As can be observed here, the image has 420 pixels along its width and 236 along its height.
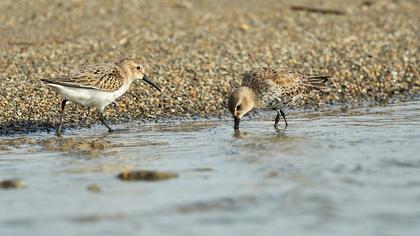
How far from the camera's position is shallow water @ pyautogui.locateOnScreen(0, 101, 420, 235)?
8289mm

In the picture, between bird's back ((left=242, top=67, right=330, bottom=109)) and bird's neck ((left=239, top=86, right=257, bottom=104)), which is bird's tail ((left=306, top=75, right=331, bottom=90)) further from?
bird's neck ((left=239, top=86, right=257, bottom=104))

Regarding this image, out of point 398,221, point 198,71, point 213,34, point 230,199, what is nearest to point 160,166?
point 230,199

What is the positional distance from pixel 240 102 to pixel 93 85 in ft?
7.39

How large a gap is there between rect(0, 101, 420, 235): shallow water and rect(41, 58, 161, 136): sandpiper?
1.65ft

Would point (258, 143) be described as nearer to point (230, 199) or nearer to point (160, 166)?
point (160, 166)

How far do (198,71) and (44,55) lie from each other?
3.25 metres

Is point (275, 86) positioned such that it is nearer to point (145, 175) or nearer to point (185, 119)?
point (185, 119)

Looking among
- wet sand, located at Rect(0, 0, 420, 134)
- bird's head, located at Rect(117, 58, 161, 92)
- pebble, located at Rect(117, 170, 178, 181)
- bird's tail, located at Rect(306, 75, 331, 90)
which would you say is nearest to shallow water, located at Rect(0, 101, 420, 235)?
pebble, located at Rect(117, 170, 178, 181)

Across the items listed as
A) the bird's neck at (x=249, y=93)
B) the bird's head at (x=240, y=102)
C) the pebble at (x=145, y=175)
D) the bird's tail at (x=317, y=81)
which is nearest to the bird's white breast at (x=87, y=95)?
the bird's head at (x=240, y=102)

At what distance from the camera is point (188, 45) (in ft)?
61.6

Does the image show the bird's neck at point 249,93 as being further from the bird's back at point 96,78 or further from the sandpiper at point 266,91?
the bird's back at point 96,78

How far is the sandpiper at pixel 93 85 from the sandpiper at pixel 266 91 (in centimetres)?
186

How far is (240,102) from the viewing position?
13.2 m

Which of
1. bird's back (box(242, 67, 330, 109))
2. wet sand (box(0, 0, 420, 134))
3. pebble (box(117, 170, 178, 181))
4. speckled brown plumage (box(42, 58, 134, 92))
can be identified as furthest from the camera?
wet sand (box(0, 0, 420, 134))
